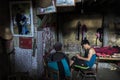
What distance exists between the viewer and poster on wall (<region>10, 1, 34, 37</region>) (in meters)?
6.26

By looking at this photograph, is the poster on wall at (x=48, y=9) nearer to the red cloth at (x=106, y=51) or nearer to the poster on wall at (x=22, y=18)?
the poster on wall at (x=22, y=18)

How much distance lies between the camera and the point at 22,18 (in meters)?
6.32

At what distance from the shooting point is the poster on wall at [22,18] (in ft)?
20.5

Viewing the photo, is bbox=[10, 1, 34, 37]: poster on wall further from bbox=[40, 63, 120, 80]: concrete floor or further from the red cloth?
the red cloth

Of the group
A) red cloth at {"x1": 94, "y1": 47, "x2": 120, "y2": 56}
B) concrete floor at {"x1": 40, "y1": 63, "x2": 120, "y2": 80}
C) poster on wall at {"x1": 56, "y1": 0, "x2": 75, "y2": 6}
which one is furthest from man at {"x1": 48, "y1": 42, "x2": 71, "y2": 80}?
red cloth at {"x1": 94, "y1": 47, "x2": 120, "y2": 56}

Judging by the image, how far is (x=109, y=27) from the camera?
10320mm

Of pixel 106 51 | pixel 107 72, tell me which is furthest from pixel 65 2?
pixel 106 51

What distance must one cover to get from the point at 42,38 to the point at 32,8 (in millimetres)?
1003

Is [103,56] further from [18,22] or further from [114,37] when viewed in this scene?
[18,22]

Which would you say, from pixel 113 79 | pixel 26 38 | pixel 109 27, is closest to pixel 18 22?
pixel 26 38

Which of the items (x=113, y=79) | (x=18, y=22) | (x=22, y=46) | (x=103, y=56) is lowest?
(x=113, y=79)

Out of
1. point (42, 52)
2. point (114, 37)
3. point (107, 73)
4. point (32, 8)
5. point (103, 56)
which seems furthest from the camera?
point (114, 37)

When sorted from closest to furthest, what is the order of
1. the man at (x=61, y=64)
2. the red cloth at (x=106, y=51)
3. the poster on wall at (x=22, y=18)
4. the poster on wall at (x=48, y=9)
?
1. the man at (x=61, y=64)
2. the poster on wall at (x=48, y=9)
3. the poster on wall at (x=22, y=18)
4. the red cloth at (x=106, y=51)

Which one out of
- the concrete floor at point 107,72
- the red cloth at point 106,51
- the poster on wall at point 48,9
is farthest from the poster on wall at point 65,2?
the red cloth at point 106,51
